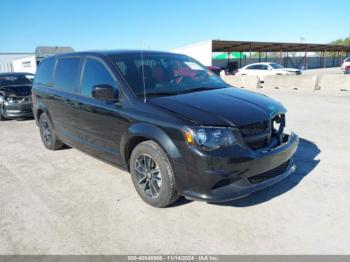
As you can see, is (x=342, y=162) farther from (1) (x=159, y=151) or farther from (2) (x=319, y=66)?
(2) (x=319, y=66)

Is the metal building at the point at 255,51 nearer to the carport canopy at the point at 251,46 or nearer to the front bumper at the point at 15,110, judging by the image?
the carport canopy at the point at 251,46

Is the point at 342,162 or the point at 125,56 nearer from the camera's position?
the point at 125,56

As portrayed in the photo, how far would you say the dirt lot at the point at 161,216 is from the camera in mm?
2898

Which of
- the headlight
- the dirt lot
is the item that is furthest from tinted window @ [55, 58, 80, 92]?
the headlight

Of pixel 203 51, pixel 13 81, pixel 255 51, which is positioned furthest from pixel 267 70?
pixel 255 51

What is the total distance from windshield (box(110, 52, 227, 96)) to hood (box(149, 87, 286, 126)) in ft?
0.86

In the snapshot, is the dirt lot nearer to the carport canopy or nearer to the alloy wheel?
the alloy wheel

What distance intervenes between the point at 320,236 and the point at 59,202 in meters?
3.03

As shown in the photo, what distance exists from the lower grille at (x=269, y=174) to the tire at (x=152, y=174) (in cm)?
86

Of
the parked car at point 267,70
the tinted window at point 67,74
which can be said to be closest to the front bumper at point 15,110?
the tinted window at point 67,74

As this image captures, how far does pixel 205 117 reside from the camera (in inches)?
123

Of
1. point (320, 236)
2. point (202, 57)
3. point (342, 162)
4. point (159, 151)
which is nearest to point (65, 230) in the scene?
point (159, 151)

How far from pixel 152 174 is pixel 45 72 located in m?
3.73

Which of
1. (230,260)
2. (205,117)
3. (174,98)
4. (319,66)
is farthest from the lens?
(319,66)
